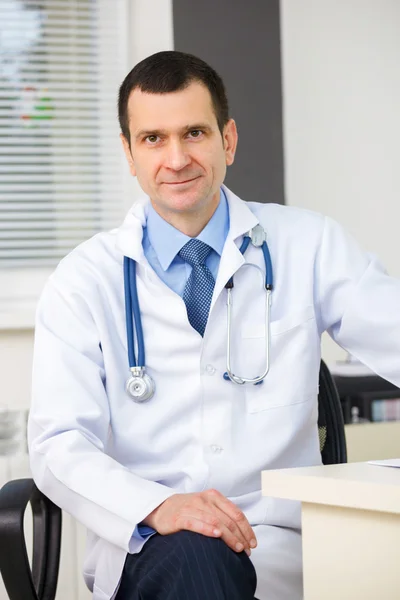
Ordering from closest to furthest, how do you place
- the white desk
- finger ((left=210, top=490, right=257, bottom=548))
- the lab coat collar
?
1. the white desk
2. finger ((left=210, top=490, right=257, bottom=548))
3. the lab coat collar

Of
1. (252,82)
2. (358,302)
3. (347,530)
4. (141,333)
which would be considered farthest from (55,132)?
(347,530)

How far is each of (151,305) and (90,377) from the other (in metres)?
0.17

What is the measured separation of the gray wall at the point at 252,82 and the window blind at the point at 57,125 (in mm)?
293

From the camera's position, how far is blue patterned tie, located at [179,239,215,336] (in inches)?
64.2

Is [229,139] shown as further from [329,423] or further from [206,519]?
[206,519]

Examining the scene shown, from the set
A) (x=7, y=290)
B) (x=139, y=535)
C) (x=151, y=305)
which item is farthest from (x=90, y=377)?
(x=7, y=290)

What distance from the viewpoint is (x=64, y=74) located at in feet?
8.77

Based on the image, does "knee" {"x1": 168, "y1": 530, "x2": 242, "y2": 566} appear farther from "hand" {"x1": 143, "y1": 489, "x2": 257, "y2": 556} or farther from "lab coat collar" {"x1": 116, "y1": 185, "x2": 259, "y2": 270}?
"lab coat collar" {"x1": 116, "y1": 185, "x2": 259, "y2": 270}

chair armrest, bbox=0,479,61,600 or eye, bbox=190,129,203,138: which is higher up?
eye, bbox=190,129,203,138

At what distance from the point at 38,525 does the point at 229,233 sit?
622 millimetres

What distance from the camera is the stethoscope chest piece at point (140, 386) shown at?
1566 millimetres

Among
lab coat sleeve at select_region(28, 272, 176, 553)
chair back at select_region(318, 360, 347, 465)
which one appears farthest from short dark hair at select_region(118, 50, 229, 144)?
chair back at select_region(318, 360, 347, 465)

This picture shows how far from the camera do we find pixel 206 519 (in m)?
1.26

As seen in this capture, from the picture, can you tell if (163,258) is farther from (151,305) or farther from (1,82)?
(1,82)
